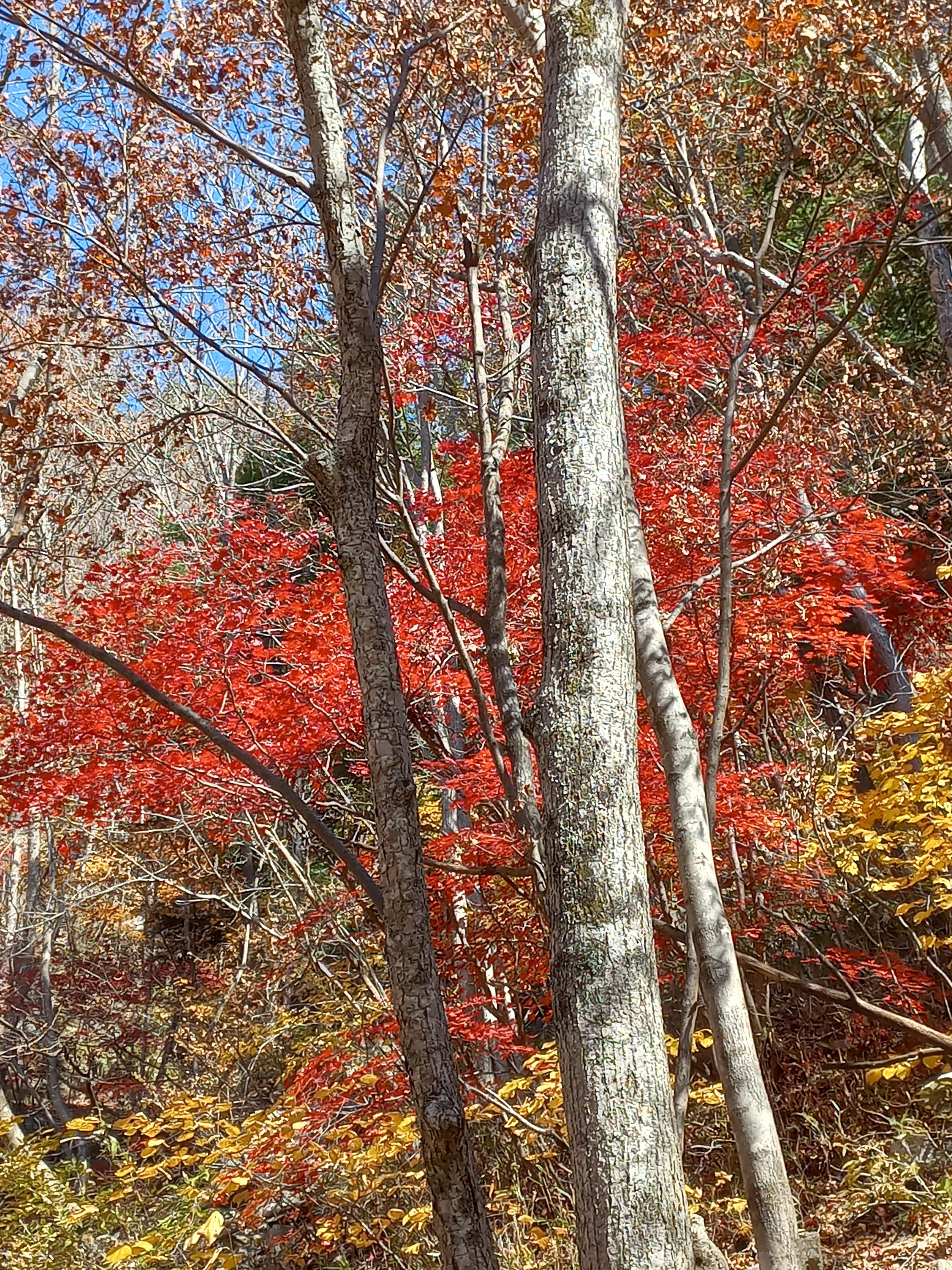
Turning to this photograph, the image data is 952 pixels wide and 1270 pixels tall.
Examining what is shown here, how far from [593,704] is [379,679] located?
666mm

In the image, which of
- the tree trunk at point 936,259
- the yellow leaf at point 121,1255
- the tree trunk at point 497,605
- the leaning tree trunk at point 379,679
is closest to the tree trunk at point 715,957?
the tree trunk at point 497,605

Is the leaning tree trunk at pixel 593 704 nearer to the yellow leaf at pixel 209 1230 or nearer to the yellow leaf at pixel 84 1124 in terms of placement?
the yellow leaf at pixel 209 1230

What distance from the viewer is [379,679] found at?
2490 mm

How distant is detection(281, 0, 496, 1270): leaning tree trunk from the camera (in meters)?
2.27

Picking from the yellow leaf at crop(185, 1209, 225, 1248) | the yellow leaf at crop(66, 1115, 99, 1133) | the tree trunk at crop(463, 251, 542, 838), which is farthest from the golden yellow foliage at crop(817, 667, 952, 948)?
the yellow leaf at crop(66, 1115, 99, 1133)

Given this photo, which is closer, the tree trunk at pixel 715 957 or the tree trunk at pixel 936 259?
the tree trunk at pixel 715 957

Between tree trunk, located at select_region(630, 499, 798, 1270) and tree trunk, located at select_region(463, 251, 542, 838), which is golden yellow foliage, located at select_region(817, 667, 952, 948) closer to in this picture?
tree trunk, located at select_region(630, 499, 798, 1270)

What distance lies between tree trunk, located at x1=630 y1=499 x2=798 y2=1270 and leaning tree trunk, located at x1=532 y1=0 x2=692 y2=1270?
1431 mm

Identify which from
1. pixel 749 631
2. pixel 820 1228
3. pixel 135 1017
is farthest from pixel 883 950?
pixel 135 1017

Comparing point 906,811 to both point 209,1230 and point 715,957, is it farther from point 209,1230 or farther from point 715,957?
point 209,1230

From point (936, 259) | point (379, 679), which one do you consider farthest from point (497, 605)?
point (936, 259)

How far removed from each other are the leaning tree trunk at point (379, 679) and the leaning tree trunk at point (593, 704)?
463mm

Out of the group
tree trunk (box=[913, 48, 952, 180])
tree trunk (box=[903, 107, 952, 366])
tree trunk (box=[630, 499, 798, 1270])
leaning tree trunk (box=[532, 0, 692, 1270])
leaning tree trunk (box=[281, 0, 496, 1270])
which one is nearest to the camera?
leaning tree trunk (box=[532, 0, 692, 1270])

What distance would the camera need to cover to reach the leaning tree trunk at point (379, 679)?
2266 mm
